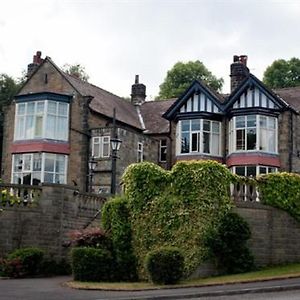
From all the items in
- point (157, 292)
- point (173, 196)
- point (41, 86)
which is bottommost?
point (157, 292)

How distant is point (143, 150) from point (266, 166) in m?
8.19

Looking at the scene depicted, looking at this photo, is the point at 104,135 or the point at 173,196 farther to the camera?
the point at 104,135

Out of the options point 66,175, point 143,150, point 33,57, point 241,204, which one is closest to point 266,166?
point 143,150

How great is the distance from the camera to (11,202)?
1011 inches

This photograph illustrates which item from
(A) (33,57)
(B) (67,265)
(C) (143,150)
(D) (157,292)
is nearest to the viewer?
(D) (157,292)

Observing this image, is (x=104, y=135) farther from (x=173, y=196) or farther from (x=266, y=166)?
(x=173, y=196)

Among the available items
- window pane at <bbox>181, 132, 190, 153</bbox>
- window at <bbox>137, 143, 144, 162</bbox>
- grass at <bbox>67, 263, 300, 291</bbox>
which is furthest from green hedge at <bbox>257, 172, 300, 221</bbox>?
window at <bbox>137, 143, 144, 162</bbox>

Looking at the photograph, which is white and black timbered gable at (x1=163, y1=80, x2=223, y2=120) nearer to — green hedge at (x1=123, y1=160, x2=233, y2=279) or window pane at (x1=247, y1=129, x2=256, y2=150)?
window pane at (x1=247, y1=129, x2=256, y2=150)

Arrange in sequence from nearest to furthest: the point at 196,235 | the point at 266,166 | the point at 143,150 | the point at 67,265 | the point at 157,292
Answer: the point at 157,292 → the point at 196,235 → the point at 67,265 → the point at 266,166 → the point at 143,150

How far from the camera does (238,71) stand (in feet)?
138

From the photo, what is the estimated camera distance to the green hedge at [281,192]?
2334cm

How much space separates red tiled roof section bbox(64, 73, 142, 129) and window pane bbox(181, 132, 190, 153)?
407cm

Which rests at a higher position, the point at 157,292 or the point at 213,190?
the point at 213,190

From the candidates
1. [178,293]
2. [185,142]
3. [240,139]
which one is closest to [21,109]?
[185,142]
